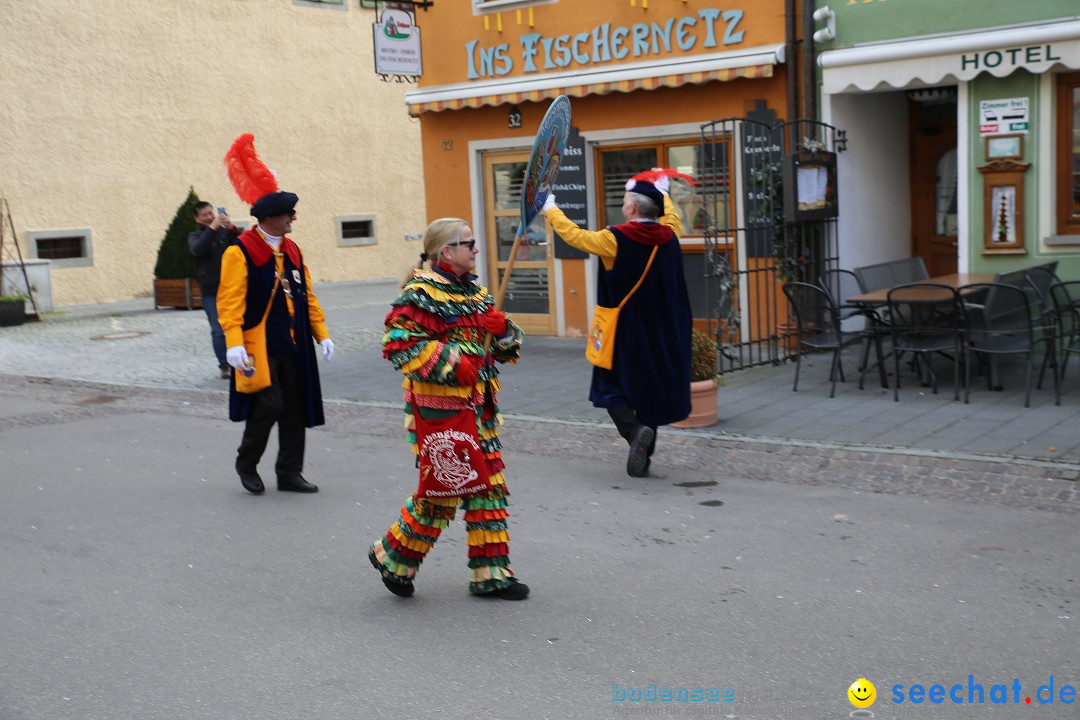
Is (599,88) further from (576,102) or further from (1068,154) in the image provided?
(1068,154)

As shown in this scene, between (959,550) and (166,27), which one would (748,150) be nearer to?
(959,550)

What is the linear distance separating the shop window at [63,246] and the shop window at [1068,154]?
15.6m

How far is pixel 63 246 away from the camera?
20.5m

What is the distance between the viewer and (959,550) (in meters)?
5.76

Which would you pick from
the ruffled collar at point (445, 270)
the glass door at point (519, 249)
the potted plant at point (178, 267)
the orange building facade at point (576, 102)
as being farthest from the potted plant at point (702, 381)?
the potted plant at point (178, 267)

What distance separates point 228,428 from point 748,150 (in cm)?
551

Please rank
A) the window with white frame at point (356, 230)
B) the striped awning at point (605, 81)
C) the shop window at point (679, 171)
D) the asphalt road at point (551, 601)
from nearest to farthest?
the asphalt road at point (551, 601) → the striped awning at point (605, 81) → the shop window at point (679, 171) → the window with white frame at point (356, 230)

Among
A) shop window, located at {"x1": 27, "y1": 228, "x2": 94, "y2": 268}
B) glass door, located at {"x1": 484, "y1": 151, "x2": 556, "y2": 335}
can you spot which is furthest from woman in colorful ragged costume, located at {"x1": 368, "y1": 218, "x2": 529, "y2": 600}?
shop window, located at {"x1": 27, "y1": 228, "x2": 94, "y2": 268}

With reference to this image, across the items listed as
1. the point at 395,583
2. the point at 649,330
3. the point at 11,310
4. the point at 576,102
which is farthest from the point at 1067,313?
the point at 11,310

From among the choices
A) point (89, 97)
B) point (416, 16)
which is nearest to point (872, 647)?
point (416, 16)

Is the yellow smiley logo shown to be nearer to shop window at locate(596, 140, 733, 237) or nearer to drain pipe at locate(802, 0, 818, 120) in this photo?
drain pipe at locate(802, 0, 818, 120)

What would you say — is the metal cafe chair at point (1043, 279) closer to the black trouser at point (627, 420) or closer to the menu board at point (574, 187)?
the black trouser at point (627, 420)

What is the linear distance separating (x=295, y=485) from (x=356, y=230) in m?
17.6

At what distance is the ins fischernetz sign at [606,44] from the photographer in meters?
12.1
